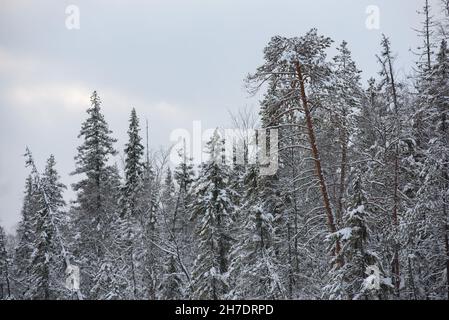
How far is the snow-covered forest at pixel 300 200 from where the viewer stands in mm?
13289

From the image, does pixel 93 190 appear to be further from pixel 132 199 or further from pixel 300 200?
pixel 300 200

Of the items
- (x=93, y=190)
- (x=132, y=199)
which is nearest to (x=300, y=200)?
(x=132, y=199)

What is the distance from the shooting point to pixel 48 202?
22.1 metres

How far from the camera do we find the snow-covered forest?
13.3 meters

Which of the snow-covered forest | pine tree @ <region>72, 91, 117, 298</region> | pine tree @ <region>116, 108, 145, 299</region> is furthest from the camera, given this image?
pine tree @ <region>72, 91, 117, 298</region>

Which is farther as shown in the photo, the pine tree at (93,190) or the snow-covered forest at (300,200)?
the pine tree at (93,190)

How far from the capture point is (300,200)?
23.2 meters

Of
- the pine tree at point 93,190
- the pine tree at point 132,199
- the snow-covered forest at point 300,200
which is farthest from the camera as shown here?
the pine tree at point 93,190

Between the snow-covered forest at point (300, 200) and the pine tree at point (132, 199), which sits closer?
the snow-covered forest at point (300, 200)

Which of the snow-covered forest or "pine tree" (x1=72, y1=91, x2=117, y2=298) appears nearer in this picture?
the snow-covered forest

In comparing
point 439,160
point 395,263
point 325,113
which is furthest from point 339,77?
point 395,263

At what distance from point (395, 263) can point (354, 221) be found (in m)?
3.12

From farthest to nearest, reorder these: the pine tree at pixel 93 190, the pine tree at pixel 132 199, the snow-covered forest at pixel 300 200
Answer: the pine tree at pixel 93 190
the pine tree at pixel 132 199
the snow-covered forest at pixel 300 200

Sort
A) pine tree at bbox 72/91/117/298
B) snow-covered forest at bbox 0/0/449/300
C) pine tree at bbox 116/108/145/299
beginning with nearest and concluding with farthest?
snow-covered forest at bbox 0/0/449/300
pine tree at bbox 116/108/145/299
pine tree at bbox 72/91/117/298
